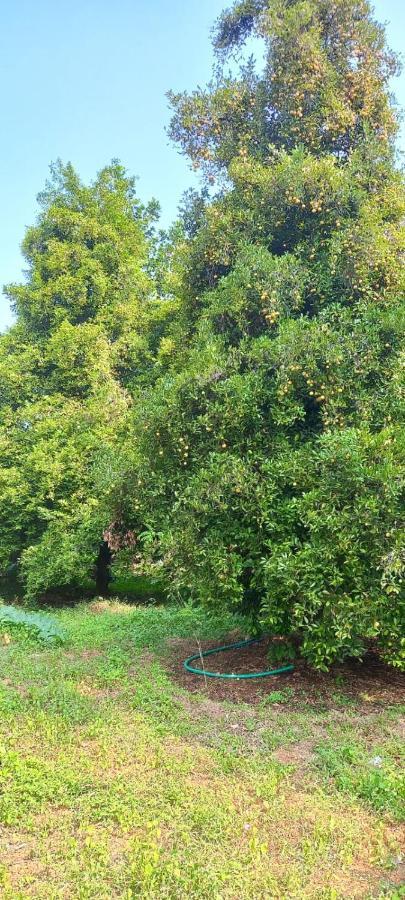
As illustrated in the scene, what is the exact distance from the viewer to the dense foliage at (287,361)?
4.41 m

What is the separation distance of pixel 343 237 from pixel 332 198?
562 mm

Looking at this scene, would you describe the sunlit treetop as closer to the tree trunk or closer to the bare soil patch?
the bare soil patch

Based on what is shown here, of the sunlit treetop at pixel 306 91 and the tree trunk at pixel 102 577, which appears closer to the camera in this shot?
the sunlit treetop at pixel 306 91

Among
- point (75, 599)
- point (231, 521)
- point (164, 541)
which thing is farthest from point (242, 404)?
point (75, 599)

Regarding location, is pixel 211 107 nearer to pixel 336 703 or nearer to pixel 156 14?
pixel 156 14

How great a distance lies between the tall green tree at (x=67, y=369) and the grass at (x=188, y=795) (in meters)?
6.32

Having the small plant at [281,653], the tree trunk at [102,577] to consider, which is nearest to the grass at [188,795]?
the small plant at [281,653]

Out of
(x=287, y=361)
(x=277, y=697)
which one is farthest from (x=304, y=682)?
(x=287, y=361)

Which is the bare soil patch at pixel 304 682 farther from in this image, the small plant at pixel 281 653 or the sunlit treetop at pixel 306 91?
the sunlit treetop at pixel 306 91

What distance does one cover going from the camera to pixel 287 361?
513 cm

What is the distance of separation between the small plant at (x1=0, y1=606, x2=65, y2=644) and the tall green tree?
9.51 feet

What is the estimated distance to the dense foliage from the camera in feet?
14.5

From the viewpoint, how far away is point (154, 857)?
2.45m

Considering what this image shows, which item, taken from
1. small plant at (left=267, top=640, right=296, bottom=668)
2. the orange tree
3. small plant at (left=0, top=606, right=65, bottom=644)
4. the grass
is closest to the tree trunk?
small plant at (left=0, top=606, right=65, bottom=644)
